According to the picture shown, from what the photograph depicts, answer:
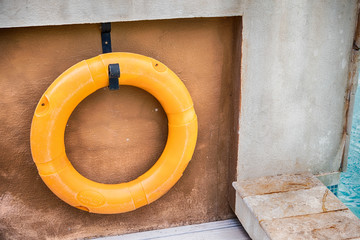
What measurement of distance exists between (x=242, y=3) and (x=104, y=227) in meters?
1.61

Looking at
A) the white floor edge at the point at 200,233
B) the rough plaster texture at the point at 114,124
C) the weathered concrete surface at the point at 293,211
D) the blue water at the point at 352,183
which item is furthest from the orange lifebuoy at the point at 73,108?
the blue water at the point at 352,183

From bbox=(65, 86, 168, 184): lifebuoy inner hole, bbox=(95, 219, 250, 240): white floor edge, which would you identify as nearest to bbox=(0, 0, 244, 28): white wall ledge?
bbox=(65, 86, 168, 184): lifebuoy inner hole

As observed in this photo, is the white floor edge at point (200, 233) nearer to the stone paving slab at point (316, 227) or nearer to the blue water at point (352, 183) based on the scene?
the stone paving slab at point (316, 227)

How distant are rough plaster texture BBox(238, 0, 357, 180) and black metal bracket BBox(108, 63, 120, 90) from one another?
0.73 metres

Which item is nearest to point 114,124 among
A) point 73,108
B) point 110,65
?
point 73,108

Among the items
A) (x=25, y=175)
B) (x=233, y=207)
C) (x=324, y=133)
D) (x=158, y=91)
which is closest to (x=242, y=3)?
(x=158, y=91)

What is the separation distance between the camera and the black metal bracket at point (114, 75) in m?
1.86

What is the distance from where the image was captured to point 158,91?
2.00m

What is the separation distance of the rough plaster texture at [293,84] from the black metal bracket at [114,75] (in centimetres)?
73

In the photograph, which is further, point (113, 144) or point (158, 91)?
point (113, 144)

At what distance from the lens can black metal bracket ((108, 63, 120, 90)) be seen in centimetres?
186

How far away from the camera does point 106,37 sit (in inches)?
77.7

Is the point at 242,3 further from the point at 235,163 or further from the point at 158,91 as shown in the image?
the point at 235,163

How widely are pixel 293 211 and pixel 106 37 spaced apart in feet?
4.68
